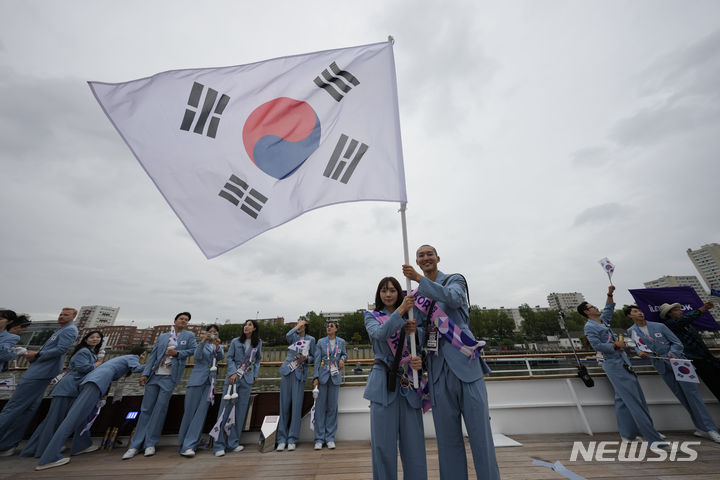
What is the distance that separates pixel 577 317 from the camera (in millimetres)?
54219

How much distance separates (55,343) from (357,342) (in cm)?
5099

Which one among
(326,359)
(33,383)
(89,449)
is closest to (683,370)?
(326,359)

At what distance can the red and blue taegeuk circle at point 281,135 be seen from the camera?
2406mm

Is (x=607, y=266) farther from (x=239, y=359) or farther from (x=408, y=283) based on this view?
(x=239, y=359)

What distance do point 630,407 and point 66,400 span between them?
26.0ft

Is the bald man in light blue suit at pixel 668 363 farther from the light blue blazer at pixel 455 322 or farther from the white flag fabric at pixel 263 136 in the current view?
the white flag fabric at pixel 263 136

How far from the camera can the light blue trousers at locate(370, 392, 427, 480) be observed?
1.79 metres

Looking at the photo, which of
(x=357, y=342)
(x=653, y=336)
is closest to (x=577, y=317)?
(x=357, y=342)

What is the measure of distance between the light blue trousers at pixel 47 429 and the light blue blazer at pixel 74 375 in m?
0.10

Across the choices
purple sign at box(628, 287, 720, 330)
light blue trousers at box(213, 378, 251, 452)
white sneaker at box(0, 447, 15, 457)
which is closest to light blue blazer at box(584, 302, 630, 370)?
purple sign at box(628, 287, 720, 330)

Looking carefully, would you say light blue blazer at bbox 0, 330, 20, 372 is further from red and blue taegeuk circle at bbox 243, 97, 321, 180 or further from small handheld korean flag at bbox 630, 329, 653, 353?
small handheld korean flag at bbox 630, 329, 653, 353

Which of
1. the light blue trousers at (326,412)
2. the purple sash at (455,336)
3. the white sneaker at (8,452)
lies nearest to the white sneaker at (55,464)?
the white sneaker at (8,452)

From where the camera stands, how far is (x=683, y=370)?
3.77m

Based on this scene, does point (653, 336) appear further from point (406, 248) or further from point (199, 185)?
point (199, 185)
